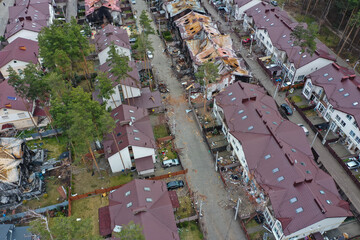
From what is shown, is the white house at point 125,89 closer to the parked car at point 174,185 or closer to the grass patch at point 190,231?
the parked car at point 174,185

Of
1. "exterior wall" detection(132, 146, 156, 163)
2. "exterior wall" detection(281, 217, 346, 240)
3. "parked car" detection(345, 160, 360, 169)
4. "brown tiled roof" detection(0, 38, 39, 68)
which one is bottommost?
"exterior wall" detection(281, 217, 346, 240)

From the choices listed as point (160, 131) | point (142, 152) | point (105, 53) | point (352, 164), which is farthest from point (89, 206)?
point (352, 164)

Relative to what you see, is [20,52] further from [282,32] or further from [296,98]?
[296,98]

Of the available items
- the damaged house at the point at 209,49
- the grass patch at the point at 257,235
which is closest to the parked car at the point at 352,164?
the grass patch at the point at 257,235

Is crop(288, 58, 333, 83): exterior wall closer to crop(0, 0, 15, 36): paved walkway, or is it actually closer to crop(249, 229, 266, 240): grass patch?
crop(249, 229, 266, 240): grass patch

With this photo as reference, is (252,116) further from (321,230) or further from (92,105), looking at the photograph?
(92,105)

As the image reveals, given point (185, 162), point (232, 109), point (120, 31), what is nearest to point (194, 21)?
point (120, 31)

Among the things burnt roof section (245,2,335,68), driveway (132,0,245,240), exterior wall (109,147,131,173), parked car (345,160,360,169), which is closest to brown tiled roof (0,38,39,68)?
driveway (132,0,245,240)
